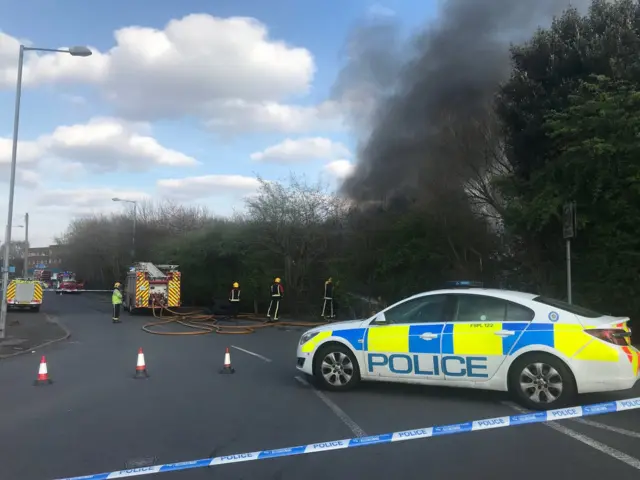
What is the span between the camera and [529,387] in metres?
6.45

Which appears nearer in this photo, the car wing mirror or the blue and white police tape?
the blue and white police tape

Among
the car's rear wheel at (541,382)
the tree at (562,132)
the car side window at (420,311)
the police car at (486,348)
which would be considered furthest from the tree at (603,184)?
the car's rear wheel at (541,382)

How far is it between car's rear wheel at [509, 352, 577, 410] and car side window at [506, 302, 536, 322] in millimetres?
403

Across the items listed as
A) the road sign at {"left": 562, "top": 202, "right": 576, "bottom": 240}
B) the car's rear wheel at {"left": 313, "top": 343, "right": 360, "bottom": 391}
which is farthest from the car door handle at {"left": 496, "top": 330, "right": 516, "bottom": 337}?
the road sign at {"left": 562, "top": 202, "right": 576, "bottom": 240}

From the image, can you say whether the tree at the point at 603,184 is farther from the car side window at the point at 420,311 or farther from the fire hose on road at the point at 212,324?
the fire hose on road at the point at 212,324

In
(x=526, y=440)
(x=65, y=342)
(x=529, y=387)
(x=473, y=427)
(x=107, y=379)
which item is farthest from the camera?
(x=65, y=342)

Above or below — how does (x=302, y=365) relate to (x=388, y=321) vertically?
below

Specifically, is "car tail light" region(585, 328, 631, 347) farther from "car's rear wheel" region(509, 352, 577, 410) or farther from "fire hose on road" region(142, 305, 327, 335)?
"fire hose on road" region(142, 305, 327, 335)

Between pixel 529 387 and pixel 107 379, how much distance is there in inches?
239

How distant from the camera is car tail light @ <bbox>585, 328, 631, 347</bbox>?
6320 millimetres

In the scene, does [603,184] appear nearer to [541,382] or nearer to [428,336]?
[541,382]

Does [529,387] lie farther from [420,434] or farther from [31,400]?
[31,400]

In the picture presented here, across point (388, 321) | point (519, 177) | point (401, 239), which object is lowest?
point (388, 321)

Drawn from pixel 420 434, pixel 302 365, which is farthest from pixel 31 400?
pixel 420 434
